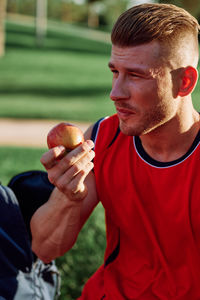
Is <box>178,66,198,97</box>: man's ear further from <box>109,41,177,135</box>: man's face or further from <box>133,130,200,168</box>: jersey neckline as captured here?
<box>133,130,200,168</box>: jersey neckline

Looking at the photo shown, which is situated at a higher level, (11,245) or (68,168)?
(68,168)

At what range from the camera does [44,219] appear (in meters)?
2.54

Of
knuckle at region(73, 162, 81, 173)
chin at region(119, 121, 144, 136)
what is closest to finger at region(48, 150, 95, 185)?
knuckle at region(73, 162, 81, 173)

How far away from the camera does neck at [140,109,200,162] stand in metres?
2.45

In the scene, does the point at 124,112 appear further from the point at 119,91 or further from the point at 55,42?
the point at 55,42

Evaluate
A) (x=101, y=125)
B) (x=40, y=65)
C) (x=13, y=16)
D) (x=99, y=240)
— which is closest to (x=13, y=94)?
(x=40, y=65)

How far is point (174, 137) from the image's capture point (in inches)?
96.9

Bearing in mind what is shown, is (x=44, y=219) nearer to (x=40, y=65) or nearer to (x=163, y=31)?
(x=163, y=31)

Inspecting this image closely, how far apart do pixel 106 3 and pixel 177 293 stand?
58.3 metres

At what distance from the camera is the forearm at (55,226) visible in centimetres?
249

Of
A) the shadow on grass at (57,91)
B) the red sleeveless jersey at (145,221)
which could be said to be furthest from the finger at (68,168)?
the shadow on grass at (57,91)

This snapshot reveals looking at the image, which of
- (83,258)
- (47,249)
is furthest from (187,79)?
(83,258)

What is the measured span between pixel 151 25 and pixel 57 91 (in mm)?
15811

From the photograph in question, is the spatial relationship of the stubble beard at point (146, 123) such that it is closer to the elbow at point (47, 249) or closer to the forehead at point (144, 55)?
the forehead at point (144, 55)
